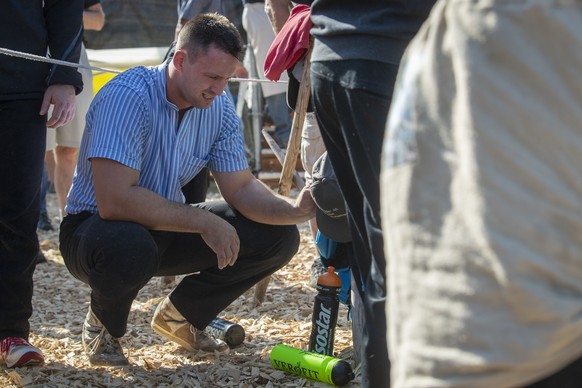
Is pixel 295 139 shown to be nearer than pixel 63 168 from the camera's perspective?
Yes

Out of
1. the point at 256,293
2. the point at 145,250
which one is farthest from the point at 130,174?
the point at 256,293

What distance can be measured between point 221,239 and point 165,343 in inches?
32.4

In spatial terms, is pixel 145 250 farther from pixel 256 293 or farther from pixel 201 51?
pixel 256 293

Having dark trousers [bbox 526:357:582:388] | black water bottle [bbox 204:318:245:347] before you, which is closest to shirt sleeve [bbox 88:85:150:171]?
black water bottle [bbox 204:318:245:347]

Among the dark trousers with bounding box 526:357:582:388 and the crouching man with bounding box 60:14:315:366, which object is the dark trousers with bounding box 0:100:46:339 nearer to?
the crouching man with bounding box 60:14:315:366

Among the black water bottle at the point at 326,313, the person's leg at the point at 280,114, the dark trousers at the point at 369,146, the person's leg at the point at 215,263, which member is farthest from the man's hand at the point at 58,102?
the person's leg at the point at 280,114

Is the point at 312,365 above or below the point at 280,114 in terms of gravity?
below

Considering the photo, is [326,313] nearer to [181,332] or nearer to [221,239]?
[221,239]

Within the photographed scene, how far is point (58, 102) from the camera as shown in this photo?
3527mm

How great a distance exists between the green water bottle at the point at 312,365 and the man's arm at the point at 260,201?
534 millimetres

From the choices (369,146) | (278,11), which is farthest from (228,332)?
(369,146)

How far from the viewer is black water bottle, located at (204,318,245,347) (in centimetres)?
387

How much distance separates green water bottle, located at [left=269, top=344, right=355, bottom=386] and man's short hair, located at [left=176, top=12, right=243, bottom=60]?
4.09ft

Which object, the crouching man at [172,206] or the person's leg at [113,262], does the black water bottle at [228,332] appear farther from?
the person's leg at [113,262]
